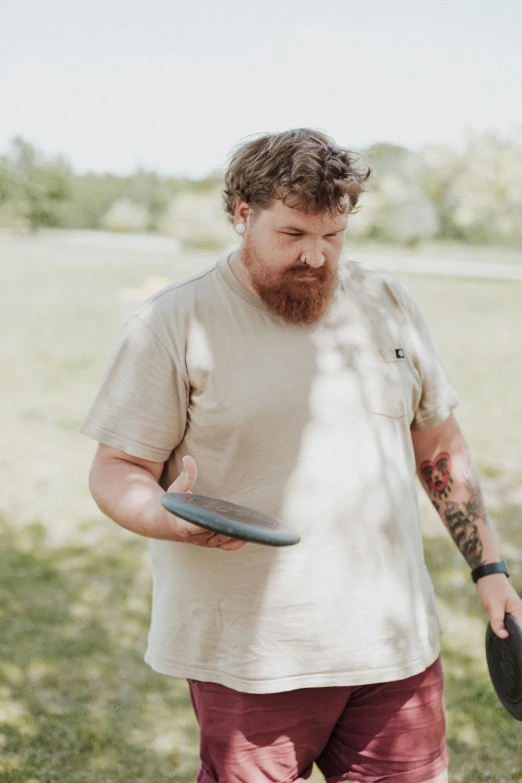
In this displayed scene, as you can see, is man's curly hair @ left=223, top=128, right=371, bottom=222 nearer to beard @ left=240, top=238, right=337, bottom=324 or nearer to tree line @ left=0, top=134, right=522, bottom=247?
beard @ left=240, top=238, right=337, bottom=324

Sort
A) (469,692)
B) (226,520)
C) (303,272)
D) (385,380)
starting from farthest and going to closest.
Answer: (469,692) → (385,380) → (303,272) → (226,520)

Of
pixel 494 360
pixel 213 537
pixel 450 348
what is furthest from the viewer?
pixel 450 348

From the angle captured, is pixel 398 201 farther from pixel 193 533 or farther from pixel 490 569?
pixel 193 533

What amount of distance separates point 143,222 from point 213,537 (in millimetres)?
38348

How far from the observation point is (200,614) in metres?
2.19

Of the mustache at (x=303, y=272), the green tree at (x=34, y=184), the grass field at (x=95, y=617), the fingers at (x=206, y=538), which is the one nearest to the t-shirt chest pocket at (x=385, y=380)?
the mustache at (x=303, y=272)

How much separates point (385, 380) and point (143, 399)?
64 cm

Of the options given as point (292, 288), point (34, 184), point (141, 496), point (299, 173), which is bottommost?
point (34, 184)

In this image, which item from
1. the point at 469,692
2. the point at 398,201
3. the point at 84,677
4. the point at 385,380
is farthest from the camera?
the point at 398,201

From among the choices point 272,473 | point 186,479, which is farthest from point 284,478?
point 186,479

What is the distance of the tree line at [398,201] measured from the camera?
3547 centimetres

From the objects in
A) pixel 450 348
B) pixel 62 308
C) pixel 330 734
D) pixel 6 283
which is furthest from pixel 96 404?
pixel 6 283

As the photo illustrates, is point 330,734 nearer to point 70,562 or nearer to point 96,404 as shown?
point 96,404

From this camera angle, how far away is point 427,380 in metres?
2.42
